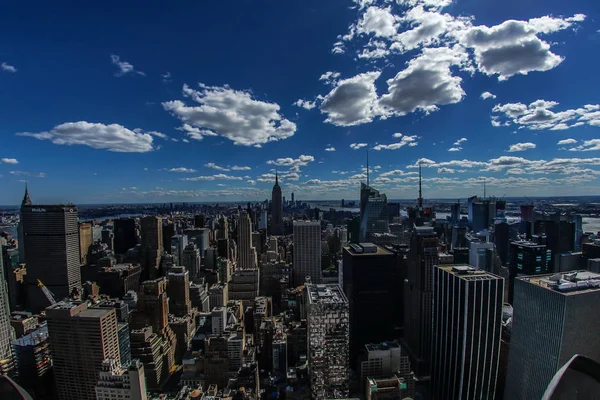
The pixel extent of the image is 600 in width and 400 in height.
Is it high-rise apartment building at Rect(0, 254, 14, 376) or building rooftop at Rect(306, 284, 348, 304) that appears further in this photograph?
high-rise apartment building at Rect(0, 254, 14, 376)

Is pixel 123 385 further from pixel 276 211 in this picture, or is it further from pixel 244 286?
pixel 276 211

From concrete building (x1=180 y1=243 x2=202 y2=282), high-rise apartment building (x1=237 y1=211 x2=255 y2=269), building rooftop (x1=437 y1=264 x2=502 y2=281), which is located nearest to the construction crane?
concrete building (x1=180 y1=243 x2=202 y2=282)

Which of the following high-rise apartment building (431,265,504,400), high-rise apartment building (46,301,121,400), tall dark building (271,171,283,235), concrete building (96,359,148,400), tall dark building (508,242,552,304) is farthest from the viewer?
tall dark building (271,171,283,235)

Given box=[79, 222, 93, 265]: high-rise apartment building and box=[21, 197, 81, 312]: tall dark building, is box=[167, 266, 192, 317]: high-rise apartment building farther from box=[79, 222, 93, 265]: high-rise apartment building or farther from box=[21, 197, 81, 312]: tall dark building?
box=[79, 222, 93, 265]: high-rise apartment building

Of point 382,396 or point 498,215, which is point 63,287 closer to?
point 382,396

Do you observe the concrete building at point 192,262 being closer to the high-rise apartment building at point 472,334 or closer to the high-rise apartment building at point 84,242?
the high-rise apartment building at point 84,242

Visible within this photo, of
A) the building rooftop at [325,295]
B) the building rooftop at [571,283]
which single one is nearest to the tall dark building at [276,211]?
the building rooftop at [325,295]

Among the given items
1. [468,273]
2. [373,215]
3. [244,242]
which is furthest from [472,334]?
[244,242]
